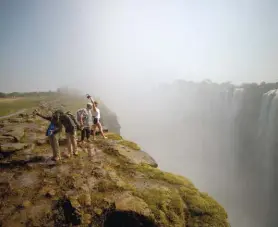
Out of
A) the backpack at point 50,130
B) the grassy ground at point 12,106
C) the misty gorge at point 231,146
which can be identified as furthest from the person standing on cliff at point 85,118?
the misty gorge at point 231,146

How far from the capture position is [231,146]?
75.5 metres

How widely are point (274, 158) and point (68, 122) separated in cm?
6020

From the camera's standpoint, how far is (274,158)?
2062 inches

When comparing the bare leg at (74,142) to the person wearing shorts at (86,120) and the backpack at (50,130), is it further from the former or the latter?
the person wearing shorts at (86,120)

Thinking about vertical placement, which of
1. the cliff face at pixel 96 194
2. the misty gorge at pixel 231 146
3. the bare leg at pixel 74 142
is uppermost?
the bare leg at pixel 74 142

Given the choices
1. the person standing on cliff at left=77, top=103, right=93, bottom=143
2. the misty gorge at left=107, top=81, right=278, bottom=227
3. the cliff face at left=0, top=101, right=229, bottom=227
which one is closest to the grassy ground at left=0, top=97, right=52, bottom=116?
the person standing on cliff at left=77, top=103, right=93, bottom=143

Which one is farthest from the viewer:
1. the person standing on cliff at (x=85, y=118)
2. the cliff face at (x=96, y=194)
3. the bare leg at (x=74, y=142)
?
the person standing on cliff at (x=85, y=118)

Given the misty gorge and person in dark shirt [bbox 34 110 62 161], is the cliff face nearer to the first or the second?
person in dark shirt [bbox 34 110 62 161]

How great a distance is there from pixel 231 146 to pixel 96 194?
79478 mm

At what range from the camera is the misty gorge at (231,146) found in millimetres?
51188

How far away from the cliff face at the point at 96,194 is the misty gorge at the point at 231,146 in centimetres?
5051

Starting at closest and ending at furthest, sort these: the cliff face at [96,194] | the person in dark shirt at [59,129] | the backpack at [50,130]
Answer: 1. the cliff face at [96,194]
2. the backpack at [50,130]
3. the person in dark shirt at [59,129]

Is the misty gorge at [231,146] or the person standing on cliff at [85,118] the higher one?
the person standing on cliff at [85,118]

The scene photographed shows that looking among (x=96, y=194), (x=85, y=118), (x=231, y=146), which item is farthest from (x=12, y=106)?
(x=231, y=146)
